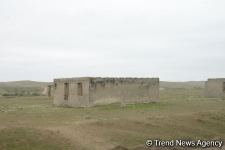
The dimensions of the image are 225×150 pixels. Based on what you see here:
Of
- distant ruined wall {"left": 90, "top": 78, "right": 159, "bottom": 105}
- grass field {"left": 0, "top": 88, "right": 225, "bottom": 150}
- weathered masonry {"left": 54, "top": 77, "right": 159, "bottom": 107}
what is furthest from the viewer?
distant ruined wall {"left": 90, "top": 78, "right": 159, "bottom": 105}

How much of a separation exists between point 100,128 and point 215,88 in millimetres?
24236

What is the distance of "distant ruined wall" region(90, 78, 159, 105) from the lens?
26500 millimetres

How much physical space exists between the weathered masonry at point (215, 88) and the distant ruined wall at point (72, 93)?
16.8 meters

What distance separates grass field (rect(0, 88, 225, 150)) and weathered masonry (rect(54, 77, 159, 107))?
119 cm

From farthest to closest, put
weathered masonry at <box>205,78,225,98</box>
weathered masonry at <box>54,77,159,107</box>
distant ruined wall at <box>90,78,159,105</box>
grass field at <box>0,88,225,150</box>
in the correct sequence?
weathered masonry at <box>205,78,225,98</box>
distant ruined wall at <box>90,78,159,105</box>
weathered masonry at <box>54,77,159,107</box>
grass field at <box>0,88,225,150</box>

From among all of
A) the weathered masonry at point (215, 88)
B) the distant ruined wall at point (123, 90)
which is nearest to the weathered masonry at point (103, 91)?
the distant ruined wall at point (123, 90)

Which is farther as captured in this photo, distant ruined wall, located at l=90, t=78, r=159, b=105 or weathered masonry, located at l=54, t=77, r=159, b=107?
distant ruined wall, located at l=90, t=78, r=159, b=105

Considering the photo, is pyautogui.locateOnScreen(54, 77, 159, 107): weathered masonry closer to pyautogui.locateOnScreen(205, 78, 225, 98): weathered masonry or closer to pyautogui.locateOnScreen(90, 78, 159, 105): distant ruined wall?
pyautogui.locateOnScreen(90, 78, 159, 105): distant ruined wall

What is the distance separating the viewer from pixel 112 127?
59.8 ft

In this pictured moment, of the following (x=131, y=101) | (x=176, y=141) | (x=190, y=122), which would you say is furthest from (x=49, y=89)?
(x=176, y=141)

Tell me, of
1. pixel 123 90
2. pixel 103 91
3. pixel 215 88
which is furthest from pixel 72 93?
pixel 215 88

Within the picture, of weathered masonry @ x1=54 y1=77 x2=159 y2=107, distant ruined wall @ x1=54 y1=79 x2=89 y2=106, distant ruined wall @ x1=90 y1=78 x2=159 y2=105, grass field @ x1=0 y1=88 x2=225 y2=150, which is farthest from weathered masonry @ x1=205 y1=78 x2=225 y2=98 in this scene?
distant ruined wall @ x1=54 y1=79 x2=89 y2=106

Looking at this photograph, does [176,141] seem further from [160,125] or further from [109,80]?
[109,80]

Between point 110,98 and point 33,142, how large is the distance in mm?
12863
